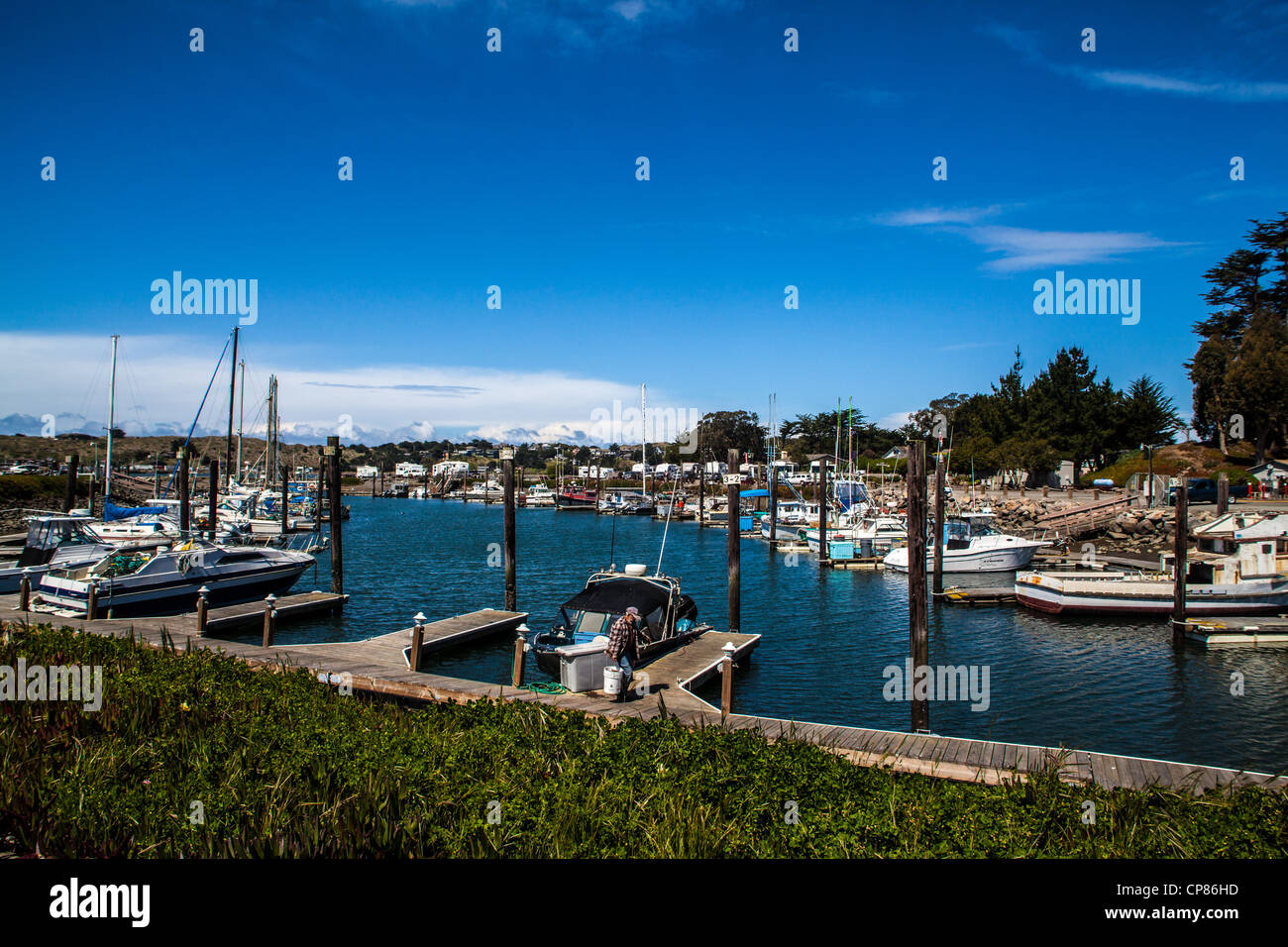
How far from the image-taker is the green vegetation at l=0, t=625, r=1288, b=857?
21.5 ft

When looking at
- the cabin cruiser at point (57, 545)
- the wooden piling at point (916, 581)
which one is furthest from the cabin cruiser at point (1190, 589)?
the cabin cruiser at point (57, 545)

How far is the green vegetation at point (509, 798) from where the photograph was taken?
6.55 m

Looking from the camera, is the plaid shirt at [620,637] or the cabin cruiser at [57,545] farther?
the cabin cruiser at [57,545]

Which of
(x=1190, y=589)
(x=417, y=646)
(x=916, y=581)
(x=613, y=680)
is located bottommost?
(x=1190, y=589)

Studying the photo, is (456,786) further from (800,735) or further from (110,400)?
(110,400)

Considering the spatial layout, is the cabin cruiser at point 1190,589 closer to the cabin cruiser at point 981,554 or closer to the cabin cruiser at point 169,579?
the cabin cruiser at point 981,554

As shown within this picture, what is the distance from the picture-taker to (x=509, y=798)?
7230 mm

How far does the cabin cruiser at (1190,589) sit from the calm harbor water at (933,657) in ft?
2.40

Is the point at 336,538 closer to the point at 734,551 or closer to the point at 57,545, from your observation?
the point at 57,545

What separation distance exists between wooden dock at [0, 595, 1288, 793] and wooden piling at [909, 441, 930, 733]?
2.28 feet

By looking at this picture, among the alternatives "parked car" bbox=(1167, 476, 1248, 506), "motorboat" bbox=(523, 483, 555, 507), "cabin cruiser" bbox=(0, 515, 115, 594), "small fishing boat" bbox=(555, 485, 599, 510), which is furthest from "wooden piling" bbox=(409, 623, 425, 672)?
"motorboat" bbox=(523, 483, 555, 507)

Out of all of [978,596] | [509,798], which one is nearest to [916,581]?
[509,798]

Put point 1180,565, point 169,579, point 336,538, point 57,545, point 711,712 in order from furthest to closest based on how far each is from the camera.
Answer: point 336,538
point 57,545
point 1180,565
point 169,579
point 711,712

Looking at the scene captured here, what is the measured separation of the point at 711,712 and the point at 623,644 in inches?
119
